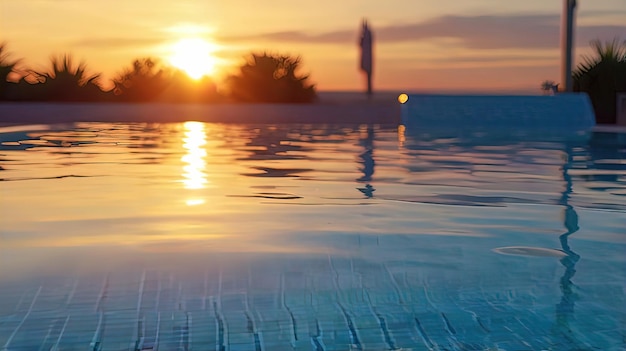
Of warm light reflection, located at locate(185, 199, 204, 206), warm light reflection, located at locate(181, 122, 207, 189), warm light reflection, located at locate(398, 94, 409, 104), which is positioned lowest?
warm light reflection, located at locate(185, 199, 204, 206)

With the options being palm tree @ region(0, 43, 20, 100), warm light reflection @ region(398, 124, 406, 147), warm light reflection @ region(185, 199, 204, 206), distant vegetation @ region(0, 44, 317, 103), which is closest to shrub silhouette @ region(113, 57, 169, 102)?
distant vegetation @ region(0, 44, 317, 103)

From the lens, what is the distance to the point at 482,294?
10.3 ft

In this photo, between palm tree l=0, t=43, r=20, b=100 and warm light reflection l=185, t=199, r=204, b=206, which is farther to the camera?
palm tree l=0, t=43, r=20, b=100

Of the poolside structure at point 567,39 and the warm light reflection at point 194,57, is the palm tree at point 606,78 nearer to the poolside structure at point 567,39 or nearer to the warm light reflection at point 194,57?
the poolside structure at point 567,39

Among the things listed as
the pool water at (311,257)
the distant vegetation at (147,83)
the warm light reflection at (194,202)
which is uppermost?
the distant vegetation at (147,83)

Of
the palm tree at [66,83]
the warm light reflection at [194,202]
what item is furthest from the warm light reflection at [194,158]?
the palm tree at [66,83]

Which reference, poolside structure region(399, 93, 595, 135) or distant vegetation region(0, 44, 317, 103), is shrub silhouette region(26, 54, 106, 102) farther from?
poolside structure region(399, 93, 595, 135)

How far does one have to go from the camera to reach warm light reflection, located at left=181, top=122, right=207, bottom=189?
6.70m

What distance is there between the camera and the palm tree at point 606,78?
50.6 ft

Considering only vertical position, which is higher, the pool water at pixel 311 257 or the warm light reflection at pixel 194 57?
the warm light reflection at pixel 194 57

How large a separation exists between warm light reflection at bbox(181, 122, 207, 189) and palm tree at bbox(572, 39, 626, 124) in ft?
25.6

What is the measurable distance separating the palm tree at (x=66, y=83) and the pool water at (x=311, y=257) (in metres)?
12.2

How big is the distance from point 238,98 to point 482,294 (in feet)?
58.4

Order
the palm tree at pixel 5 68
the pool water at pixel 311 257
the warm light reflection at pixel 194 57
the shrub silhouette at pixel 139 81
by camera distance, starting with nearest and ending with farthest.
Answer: the pool water at pixel 311 257 → the palm tree at pixel 5 68 → the warm light reflection at pixel 194 57 → the shrub silhouette at pixel 139 81
